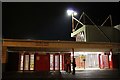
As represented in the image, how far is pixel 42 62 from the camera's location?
500 centimetres

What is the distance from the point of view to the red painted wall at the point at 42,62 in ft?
16.1

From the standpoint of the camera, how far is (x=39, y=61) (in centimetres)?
495

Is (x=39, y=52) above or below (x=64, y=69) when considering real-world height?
above

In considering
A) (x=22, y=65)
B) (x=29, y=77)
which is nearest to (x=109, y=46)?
(x=29, y=77)

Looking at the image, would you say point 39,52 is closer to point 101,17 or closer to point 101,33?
point 101,33

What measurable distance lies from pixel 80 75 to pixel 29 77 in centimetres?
103

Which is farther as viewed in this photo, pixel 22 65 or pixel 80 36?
pixel 22 65

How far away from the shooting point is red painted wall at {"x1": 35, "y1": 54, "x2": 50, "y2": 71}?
489cm

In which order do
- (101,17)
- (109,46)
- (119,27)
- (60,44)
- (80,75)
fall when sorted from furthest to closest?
(101,17), (119,27), (80,75), (109,46), (60,44)

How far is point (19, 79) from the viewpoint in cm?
367

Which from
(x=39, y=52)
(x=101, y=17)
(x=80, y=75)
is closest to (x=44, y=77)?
(x=80, y=75)

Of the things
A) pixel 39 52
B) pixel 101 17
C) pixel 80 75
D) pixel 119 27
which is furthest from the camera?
pixel 101 17

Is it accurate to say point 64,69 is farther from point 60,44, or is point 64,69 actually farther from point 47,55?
point 60,44

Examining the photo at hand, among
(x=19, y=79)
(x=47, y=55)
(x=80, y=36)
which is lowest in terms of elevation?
(x=19, y=79)
